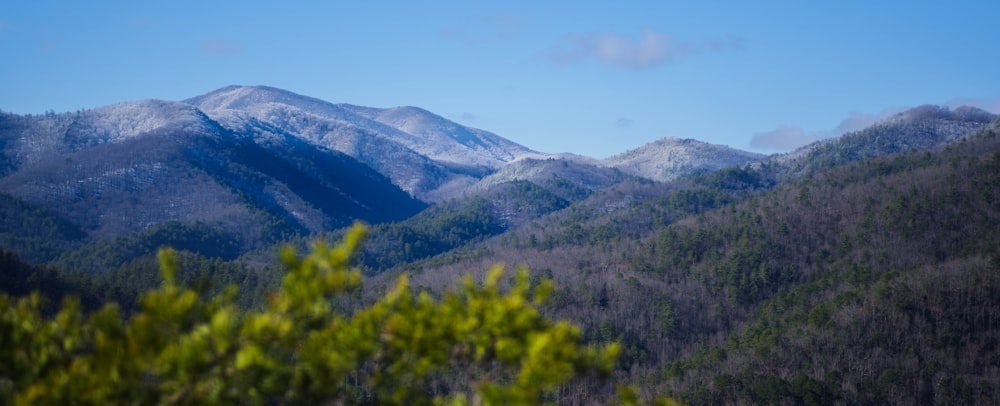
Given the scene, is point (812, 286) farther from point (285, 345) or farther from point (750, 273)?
point (285, 345)

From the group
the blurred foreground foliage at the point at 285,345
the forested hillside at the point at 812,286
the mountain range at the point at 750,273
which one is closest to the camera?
the blurred foreground foliage at the point at 285,345

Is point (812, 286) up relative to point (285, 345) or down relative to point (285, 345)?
down

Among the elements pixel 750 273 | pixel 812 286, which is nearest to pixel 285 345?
pixel 812 286

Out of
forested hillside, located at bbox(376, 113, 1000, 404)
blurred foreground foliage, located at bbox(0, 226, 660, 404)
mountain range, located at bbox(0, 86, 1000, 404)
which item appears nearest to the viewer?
blurred foreground foliage, located at bbox(0, 226, 660, 404)

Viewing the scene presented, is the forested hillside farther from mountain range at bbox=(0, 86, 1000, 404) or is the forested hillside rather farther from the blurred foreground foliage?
the blurred foreground foliage

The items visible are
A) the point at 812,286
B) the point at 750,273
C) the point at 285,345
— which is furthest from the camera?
the point at 750,273

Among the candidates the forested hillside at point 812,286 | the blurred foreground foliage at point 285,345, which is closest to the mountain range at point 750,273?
the forested hillside at point 812,286

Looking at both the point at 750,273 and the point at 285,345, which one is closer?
the point at 285,345

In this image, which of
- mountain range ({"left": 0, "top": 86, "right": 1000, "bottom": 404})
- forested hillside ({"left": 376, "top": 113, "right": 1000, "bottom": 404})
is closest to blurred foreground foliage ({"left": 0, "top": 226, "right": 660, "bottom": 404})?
mountain range ({"left": 0, "top": 86, "right": 1000, "bottom": 404})

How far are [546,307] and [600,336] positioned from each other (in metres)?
14.4

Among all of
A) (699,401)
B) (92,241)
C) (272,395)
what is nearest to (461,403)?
(272,395)

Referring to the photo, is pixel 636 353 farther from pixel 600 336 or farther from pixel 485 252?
pixel 485 252

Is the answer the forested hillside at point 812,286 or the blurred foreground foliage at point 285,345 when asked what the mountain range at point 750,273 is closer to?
the forested hillside at point 812,286

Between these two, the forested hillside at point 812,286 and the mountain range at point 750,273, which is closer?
the forested hillside at point 812,286
